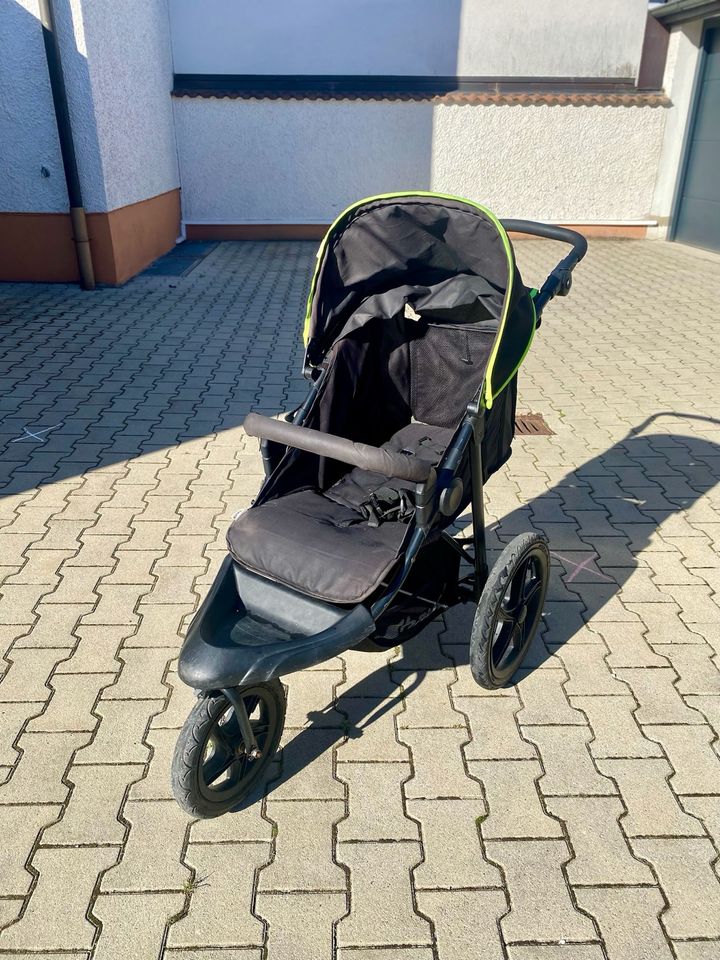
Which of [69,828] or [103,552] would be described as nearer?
[69,828]

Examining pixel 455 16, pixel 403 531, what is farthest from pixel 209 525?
pixel 455 16

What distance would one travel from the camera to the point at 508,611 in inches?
124

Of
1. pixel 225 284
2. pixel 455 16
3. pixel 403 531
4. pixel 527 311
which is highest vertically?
pixel 455 16

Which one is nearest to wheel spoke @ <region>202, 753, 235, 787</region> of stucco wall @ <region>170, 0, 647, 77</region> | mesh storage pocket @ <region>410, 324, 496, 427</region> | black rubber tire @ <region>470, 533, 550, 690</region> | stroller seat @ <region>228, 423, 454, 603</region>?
stroller seat @ <region>228, 423, 454, 603</region>

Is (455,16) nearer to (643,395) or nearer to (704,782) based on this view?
(643,395)

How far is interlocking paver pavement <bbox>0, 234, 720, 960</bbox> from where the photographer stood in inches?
90.3

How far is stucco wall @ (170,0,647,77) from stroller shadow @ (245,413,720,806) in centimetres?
1104

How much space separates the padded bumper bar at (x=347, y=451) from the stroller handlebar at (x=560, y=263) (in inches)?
50.4

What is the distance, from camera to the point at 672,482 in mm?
5113

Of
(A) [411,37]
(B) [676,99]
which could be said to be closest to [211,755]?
(A) [411,37]

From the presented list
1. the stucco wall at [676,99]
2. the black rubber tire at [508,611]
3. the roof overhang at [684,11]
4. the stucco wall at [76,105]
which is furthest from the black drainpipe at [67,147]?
the stucco wall at [676,99]

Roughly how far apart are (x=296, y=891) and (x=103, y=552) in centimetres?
237

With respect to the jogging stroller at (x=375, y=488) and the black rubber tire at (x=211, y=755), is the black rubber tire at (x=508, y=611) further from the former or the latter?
the black rubber tire at (x=211, y=755)

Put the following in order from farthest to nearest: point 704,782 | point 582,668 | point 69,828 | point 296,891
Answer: point 582,668 → point 704,782 → point 69,828 → point 296,891
